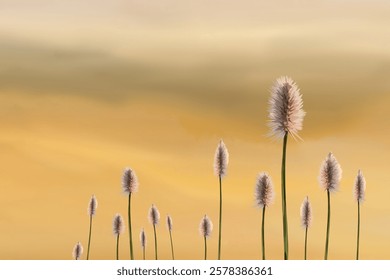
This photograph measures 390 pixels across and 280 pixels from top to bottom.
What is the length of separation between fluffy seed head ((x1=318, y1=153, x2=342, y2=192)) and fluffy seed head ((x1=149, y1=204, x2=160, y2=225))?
4.09 m

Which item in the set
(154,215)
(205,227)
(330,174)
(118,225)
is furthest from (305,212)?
A: (118,225)

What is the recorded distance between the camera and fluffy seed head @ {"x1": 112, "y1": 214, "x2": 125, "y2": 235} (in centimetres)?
1384

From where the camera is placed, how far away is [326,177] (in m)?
11.6

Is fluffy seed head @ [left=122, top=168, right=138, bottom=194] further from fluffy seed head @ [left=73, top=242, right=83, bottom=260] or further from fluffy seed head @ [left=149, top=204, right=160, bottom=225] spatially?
fluffy seed head @ [left=73, top=242, right=83, bottom=260]

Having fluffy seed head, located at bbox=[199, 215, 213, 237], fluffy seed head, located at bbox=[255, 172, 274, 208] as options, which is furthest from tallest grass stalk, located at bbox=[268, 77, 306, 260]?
fluffy seed head, located at bbox=[199, 215, 213, 237]

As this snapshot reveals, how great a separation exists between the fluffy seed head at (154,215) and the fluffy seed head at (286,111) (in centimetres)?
470

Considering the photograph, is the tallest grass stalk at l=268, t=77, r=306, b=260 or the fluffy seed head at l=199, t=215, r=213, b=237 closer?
the tallest grass stalk at l=268, t=77, r=306, b=260

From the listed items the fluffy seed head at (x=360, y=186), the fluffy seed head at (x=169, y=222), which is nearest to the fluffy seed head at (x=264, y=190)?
the fluffy seed head at (x=360, y=186)

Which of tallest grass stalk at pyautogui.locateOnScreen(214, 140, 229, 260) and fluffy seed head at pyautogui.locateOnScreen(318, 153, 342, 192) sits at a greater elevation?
tallest grass stalk at pyautogui.locateOnScreen(214, 140, 229, 260)

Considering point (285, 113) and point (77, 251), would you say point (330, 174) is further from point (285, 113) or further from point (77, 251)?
point (77, 251)

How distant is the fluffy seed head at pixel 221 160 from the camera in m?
12.2
